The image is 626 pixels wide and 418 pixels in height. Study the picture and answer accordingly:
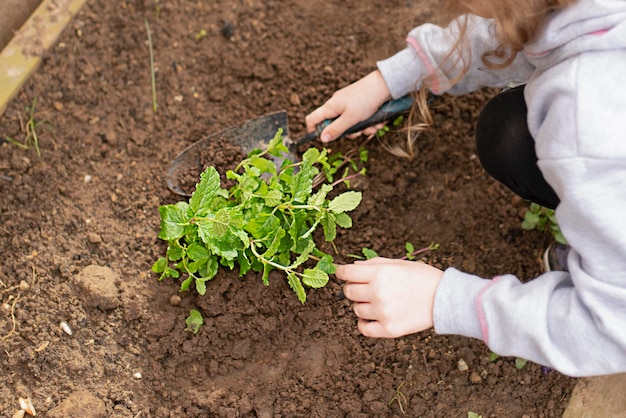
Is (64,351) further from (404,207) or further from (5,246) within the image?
(404,207)

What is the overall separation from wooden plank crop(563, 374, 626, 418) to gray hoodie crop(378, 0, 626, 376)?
1.50ft

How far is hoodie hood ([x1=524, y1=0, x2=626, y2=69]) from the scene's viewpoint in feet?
3.52

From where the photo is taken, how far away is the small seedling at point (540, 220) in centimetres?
175

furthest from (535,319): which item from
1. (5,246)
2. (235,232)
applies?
(5,246)

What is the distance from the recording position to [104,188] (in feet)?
5.69

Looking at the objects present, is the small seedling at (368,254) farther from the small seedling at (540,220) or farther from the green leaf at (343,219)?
the small seedling at (540,220)

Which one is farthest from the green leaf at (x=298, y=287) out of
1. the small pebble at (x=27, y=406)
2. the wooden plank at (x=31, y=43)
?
the wooden plank at (x=31, y=43)

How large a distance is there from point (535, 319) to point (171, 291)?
2.86 ft

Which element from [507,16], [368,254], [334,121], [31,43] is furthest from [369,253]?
[31,43]

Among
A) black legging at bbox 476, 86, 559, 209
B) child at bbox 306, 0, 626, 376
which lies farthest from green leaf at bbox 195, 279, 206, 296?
black legging at bbox 476, 86, 559, 209

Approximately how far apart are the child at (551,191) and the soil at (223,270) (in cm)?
26

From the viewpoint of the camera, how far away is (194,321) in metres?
1.57

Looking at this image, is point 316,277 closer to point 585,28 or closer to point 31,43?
point 585,28

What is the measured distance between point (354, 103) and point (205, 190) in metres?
0.47
